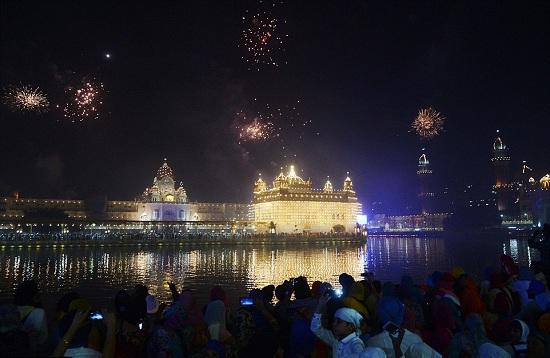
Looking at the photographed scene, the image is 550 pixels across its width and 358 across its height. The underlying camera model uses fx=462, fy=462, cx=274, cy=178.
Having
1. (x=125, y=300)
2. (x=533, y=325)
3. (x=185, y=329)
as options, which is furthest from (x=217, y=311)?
(x=533, y=325)

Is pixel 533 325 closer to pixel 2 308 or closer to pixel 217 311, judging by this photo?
pixel 217 311

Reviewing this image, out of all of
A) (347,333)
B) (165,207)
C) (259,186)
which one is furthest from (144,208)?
(347,333)

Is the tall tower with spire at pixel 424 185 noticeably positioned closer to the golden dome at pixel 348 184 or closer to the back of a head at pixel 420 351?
the golden dome at pixel 348 184

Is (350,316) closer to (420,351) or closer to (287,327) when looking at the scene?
(420,351)

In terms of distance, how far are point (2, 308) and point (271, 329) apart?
8.02 ft

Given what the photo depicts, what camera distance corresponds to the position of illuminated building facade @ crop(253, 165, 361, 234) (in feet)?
240

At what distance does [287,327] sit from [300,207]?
6922 centimetres

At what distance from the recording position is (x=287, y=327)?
5.39 m

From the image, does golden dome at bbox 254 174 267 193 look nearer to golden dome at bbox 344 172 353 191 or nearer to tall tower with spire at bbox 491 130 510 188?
golden dome at bbox 344 172 353 191

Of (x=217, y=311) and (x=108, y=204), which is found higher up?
(x=108, y=204)

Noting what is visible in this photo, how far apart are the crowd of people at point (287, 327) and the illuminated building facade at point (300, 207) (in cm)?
6502

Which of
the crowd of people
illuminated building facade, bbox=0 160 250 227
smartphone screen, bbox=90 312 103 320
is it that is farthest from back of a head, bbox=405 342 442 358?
illuminated building facade, bbox=0 160 250 227

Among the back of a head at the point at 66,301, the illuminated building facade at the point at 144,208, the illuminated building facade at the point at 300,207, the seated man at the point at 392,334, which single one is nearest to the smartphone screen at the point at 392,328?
the seated man at the point at 392,334

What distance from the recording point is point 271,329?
466cm
